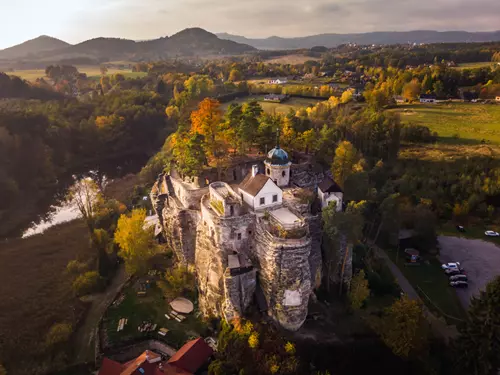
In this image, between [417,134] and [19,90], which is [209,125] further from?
[19,90]

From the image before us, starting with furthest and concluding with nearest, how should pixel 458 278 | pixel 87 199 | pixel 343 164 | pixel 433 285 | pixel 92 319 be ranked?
pixel 87 199, pixel 343 164, pixel 458 278, pixel 433 285, pixel 92 319

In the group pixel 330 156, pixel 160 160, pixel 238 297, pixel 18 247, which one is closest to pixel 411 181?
pixel 330 156

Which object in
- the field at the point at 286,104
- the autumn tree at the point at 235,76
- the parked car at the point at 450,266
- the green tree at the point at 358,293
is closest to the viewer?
the green tree at the point at 358,293

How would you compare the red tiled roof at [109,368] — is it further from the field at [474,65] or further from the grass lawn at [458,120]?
the field at [474,65]

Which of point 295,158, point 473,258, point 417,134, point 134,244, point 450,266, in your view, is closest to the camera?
point 134,244

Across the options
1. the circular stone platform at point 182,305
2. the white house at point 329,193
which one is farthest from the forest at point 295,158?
the circular stone platform at point 182,305

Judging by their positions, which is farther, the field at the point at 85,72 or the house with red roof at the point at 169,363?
the field at the point at 85,72

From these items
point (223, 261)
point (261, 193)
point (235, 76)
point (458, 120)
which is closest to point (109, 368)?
point (223, 261)
